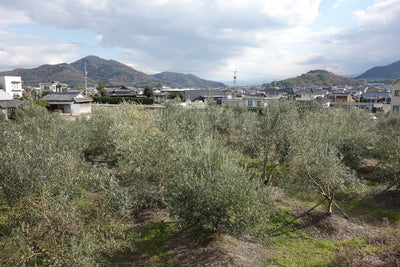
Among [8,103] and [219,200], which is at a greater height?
[8,103]

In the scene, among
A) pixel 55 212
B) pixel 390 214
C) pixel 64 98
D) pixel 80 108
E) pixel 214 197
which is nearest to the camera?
pixel 55 212

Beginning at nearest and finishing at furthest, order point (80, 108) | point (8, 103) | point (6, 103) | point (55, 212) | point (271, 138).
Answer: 1. point (55, 212)
2. point (271, 138)
3. point (6, 103)
4. point (8, 103)
5. point (80, 108)

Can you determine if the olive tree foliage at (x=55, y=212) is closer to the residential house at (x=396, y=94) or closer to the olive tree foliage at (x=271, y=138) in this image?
the olive tree foliage at (x=271, y=138)

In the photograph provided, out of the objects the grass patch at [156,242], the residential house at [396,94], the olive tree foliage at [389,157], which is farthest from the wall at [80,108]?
the residential house at [396,94]

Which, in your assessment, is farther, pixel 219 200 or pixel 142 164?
pixel 142 164

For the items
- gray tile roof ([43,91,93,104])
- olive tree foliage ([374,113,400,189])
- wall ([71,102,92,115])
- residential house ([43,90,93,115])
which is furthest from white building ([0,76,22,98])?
olive tree foliage ([374,113,400,189])

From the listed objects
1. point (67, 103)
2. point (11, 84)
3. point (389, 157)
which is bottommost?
point (389, 157)

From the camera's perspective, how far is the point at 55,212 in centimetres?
1037

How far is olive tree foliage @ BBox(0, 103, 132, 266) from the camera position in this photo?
32.8 ft

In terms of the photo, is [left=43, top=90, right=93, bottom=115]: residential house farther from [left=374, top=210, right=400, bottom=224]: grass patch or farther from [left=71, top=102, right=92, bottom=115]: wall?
[left=374, top=210, right=400, bottom=224]: grass patch

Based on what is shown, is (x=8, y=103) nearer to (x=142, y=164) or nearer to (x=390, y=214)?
(x=142, y=164)

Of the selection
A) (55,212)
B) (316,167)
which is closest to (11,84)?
(55,212)

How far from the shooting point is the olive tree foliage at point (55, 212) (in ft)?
32.8

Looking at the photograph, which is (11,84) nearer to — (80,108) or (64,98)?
(64,98)
